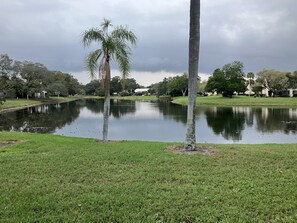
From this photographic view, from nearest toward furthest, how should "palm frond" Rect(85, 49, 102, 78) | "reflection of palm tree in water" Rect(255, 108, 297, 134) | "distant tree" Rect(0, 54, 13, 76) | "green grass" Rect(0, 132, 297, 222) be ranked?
"green grass" Rect(0, 132, 297, 222) < "palm frond" Rect(85, 49, 102, 78) < "reflection of palm tree in water" Rect(255, 108, 297, 134) < "distant tree" Rect(0, 54, 13, 76)

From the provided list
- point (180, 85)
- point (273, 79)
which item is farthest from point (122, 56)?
point (180, 85)

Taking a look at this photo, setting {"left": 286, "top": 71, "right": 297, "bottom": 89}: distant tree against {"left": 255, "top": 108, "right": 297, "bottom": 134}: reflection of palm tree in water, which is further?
{"left": 286, "top": 71, "right": 297, "bottom": 89}: distant tree

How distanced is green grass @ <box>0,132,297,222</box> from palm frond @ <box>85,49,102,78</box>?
20.8 feet

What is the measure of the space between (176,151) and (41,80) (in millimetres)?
78467

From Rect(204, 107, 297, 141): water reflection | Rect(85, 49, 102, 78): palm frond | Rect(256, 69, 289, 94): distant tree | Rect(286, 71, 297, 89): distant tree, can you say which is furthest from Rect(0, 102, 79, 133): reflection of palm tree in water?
Rect(286, 71, 297, 89): distant tree

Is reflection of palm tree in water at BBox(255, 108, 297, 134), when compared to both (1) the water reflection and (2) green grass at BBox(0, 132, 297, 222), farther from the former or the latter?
(2) green grass at BBox(0, 132, 297, 222)

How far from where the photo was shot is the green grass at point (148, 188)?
5062 mm

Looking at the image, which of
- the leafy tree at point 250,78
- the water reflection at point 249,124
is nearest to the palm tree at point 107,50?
the water reflection at point 249,124

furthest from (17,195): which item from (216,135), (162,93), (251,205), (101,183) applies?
(162,93)

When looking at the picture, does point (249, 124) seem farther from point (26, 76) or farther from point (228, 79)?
point (26, 76)

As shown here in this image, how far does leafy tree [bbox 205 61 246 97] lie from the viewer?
8062 cm

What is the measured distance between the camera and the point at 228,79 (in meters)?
82.8

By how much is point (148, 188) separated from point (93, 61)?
32.3ft

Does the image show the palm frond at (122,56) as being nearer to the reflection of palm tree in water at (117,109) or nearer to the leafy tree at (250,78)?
the reflection of palm tree in water at (117,109)
